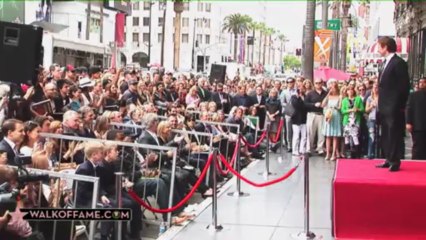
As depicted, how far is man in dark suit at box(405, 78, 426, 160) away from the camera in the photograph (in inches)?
476

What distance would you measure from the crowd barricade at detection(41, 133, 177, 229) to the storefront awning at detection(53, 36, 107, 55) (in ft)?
89.0

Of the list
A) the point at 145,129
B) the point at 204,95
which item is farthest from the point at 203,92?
the point at 145,129

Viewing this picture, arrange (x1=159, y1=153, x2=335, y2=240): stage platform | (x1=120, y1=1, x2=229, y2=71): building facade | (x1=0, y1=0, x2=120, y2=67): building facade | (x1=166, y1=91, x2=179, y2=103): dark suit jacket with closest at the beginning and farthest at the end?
(x1=159, y1=153, x2=335, y2=240): stage platform
(x1=166, y1=91, x2=179, y2=103): dark suit jacket
(x1=0, y1=0, x2=120, y2=67): building facade
(x1=120, y1=1, x2=229, y2=71): building facade

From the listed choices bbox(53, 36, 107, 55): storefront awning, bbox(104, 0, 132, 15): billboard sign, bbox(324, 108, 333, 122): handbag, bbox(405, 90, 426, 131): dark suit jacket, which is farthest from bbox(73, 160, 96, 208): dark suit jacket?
bbox(104, 0, 132, 15): billboard sign

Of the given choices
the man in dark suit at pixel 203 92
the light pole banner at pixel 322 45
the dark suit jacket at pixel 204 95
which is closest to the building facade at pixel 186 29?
the light pole banner at pixel 322 45

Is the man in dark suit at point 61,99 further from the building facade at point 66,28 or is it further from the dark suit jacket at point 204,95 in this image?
the building facade at point 66,28

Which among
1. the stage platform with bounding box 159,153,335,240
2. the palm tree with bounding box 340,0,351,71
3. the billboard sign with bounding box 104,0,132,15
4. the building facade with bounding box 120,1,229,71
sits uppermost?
the building facade with bounding box 120,1,229,71

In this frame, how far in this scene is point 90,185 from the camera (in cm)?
702

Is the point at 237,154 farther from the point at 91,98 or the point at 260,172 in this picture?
the point at 91,98

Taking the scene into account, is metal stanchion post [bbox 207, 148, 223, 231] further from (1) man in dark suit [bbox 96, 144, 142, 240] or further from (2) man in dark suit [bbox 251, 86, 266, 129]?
(2) man in dark suit [bbox 251, 86, 266, 129]

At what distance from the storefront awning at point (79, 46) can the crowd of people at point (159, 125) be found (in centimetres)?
1622

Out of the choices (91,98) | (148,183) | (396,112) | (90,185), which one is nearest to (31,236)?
(90,185)

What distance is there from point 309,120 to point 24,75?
8.87 metres

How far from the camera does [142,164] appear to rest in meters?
9.52
